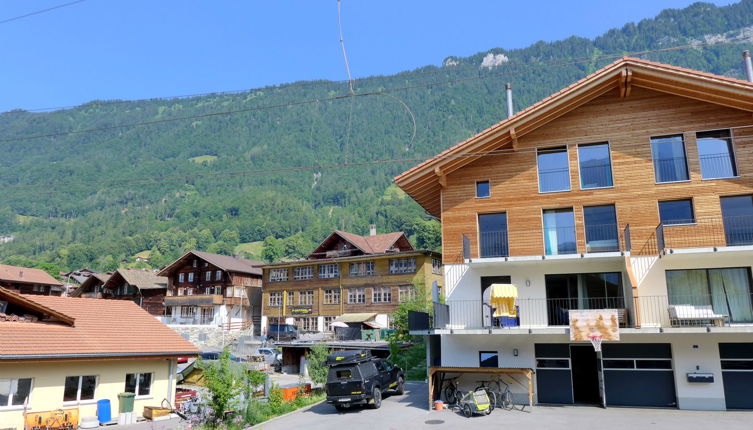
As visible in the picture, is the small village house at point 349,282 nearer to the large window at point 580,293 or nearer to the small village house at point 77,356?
the large window at point 580,293

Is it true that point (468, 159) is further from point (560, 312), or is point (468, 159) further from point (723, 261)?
point (723, 261)

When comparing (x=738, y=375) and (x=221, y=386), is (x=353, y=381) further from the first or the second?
(x=738, y=375)

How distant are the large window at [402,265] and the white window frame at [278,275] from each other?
15.7 meters

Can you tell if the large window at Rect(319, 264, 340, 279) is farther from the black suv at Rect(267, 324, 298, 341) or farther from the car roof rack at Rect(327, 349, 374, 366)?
the car roof rack at Rect(327, 349, 374, 366)

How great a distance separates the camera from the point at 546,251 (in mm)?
22844

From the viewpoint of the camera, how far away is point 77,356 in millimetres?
21422

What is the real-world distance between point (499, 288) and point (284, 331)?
41.9 metres

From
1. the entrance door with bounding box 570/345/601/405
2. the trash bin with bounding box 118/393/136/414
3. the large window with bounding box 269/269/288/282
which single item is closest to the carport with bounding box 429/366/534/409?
the entrance door with bounding box 570/345/601/405

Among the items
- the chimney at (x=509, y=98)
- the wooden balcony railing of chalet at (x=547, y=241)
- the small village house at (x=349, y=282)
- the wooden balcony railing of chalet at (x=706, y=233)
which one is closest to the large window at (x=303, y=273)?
the small village house at (x=349, y=282)

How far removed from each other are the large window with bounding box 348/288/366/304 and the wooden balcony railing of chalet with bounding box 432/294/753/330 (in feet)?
124

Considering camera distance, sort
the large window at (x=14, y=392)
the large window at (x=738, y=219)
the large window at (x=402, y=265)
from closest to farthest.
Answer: the large window at (x=14, y=392) < the large window at (x=738, y=219) < the large window at (x=402, y=265)

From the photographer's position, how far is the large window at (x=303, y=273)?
215 feet

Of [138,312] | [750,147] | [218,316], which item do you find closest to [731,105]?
[750,147]

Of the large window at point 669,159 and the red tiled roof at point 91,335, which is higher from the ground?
the large window at point 669,159
